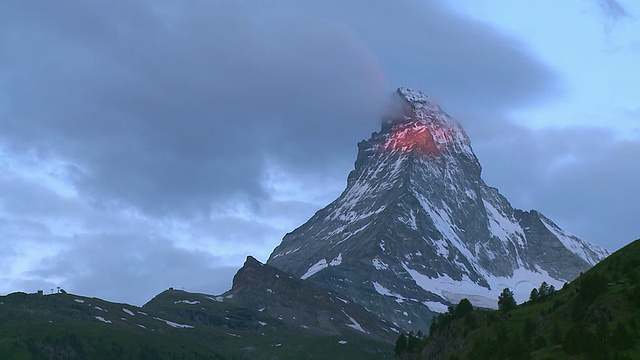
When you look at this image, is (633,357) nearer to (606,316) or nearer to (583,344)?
(583,344)

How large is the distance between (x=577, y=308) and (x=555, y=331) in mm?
10628

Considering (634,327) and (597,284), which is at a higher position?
(597,284)

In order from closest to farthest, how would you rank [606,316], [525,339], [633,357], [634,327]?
[633,357], [634,327], [606,316], [525,339]

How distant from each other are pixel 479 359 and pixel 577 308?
17813 millimetres

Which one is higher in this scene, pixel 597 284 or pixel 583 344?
pixel 597 284

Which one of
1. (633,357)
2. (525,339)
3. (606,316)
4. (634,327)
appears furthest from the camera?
(525,339)

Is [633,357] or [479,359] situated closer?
[633,357]

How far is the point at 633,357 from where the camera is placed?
158 meters

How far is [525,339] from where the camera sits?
194 metres

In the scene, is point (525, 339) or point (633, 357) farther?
point (525, 339)

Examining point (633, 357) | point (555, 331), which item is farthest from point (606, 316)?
point (633, 357)

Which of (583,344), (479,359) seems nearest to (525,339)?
(479,359)

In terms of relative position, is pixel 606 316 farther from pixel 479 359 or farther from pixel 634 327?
pixel 479 359

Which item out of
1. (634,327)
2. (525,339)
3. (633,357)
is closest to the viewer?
(633,357)
